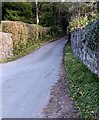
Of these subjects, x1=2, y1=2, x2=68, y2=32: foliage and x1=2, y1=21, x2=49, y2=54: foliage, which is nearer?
x1=2, y1=21, x2=49, y2=54: foliage

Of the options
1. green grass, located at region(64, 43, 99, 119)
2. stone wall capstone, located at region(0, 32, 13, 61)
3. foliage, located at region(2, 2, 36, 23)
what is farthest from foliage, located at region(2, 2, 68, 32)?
green grass, located at region(64, 43, 99, 119)

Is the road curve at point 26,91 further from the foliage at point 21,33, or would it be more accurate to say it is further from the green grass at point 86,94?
the foliage at point 21,33

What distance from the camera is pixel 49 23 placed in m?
45.1

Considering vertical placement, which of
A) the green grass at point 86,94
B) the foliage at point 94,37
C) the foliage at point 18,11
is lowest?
the green grass at point 86,94

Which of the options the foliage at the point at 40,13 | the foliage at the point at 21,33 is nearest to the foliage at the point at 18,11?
the foliage at the point at 40,13

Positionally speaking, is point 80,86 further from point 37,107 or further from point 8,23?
point 8,23

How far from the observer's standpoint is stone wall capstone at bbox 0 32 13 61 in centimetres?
2266

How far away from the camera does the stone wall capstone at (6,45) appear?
22656 millimetres

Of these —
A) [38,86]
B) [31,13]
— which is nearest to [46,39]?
[31,13]

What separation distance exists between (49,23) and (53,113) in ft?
122

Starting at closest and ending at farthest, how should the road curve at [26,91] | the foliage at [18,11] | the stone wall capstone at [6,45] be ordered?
the road curve at [26,91], the stone wall capstone at [6,45], the foliage at [18,11]

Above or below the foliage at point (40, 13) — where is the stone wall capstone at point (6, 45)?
below

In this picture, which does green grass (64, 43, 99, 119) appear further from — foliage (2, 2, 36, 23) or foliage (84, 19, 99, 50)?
foliage (2, 2, 36, 23)

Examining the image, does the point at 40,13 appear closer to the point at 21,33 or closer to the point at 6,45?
the point at 21,33
